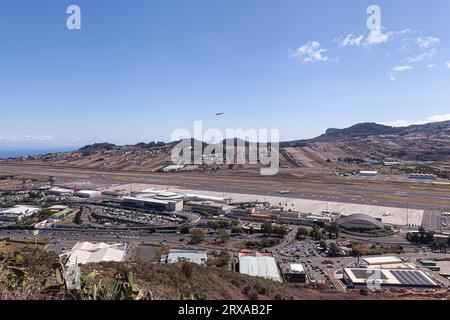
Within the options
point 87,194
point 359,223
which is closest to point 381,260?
point 359,223

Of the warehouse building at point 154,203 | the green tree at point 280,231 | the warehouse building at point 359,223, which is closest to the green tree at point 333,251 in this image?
the green tree at point 280,231

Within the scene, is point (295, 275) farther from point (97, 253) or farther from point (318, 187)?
point (318, 187)

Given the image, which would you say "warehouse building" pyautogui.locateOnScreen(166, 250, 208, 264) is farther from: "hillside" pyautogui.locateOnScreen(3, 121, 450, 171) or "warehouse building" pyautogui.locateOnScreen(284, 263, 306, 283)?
"hillside" pyautogui.locateOnScreen(3, 121, 450, 171)

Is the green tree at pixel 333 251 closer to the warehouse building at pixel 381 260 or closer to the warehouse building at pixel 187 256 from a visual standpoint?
the warehouse building at pixel 381 260

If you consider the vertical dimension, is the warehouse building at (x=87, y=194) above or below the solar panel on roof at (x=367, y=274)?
above

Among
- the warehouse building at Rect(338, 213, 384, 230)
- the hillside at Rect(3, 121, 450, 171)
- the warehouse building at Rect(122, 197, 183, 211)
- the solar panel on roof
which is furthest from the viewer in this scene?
the hillside at Rect(3, 121, 450, 171)

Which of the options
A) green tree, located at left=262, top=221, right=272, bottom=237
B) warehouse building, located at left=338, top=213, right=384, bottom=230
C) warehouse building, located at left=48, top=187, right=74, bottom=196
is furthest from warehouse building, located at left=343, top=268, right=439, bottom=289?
warehouse building, located at left=48, top=187, right=74, bottom=196

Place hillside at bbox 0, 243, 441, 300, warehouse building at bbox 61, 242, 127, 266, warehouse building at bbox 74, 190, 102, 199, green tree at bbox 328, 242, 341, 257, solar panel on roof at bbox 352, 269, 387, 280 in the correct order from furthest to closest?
warehouse building at bbox 74, 190, 102, 199, green tree at bbox 328, 242, 341, 257, warehouse building at bbox 61, 242, 127, 266, solar panel on roof at bbox 352, 269, 387, 280, hillside at bbox 0, 243, 441, 300
